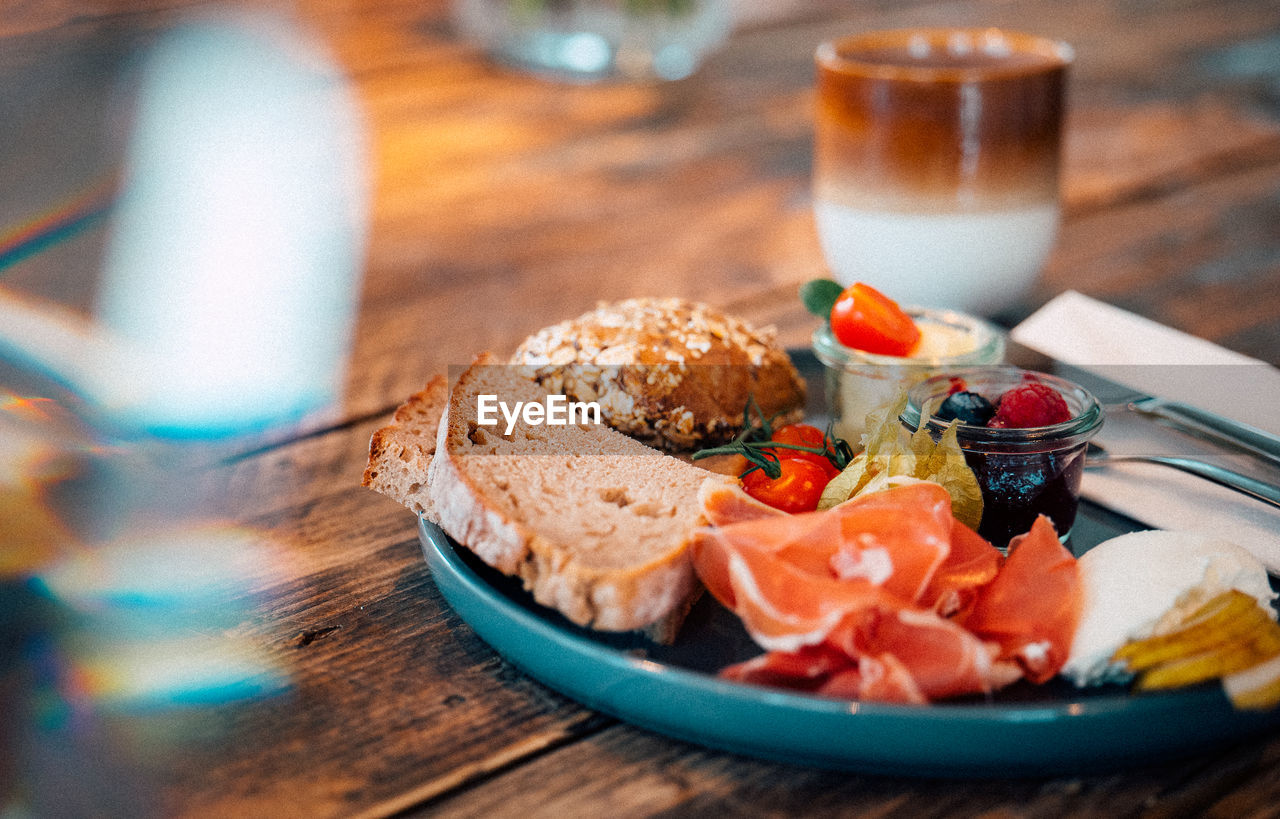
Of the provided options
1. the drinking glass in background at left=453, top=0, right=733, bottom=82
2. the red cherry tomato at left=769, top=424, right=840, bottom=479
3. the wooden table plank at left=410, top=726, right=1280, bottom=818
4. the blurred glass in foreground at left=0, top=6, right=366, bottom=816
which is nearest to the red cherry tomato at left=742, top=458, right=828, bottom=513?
the red cherry tomato at left=769, top=424, right=840, bottom=479

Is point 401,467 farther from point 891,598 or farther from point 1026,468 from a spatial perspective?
point 1026,468

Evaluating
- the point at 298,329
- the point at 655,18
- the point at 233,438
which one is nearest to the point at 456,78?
the point at 655,18

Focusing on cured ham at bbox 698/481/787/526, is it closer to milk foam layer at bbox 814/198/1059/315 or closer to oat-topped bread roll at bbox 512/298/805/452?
oat-topped bread roll at bbox 512/298/805/452

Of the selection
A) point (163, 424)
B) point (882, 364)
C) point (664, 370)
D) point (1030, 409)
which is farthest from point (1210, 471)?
point (163, 424)

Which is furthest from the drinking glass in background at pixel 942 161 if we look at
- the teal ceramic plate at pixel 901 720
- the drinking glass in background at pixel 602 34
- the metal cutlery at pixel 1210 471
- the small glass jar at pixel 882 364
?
the drinking glass in background at pixel 602 34

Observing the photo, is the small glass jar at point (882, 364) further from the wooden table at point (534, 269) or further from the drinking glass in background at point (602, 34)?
the drinking glass in background at point (602, 34)

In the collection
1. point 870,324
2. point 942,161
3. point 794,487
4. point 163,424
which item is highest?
point 942,161

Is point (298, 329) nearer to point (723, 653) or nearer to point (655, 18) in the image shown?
point (723, 653)
